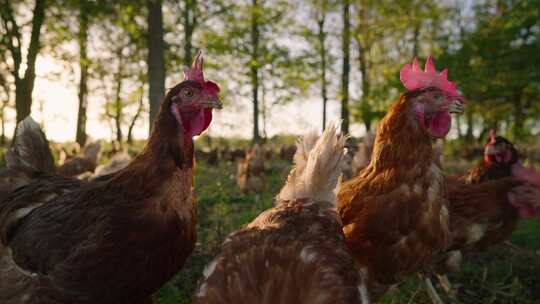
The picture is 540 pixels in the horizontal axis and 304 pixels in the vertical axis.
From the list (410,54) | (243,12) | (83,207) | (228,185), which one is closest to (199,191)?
(228,185)

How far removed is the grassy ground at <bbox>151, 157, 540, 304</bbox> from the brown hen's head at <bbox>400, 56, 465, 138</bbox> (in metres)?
1.87

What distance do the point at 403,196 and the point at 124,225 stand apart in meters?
2.22

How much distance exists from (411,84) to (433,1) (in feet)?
84.4

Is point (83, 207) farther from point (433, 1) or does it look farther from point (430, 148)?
point (433, 1)

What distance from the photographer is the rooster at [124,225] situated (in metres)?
2.81

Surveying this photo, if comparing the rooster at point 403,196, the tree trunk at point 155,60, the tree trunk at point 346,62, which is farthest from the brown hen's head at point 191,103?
the tree trunk at point 346,62

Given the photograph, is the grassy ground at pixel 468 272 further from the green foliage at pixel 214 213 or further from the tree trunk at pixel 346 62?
the tree trunk at pixel 346 62

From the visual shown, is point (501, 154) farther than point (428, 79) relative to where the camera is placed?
Yes

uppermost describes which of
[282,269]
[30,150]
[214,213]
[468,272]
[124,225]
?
[30,150]

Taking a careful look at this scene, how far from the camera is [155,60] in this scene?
386 inches

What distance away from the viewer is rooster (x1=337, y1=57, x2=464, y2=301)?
11.1 ft

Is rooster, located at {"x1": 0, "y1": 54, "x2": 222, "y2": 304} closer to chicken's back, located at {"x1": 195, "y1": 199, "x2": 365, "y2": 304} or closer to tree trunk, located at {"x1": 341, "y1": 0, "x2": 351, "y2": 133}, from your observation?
chicken's back, located at {"x1": 195, "y1": 199, "x2": 365, "y2": 304}

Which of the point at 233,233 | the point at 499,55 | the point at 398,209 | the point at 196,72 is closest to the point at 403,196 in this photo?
the point at 398,209

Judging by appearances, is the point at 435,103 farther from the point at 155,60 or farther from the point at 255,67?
the point at 255,67
